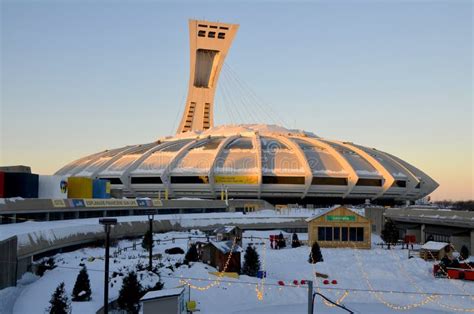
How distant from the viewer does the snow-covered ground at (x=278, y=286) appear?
21516 millimetres

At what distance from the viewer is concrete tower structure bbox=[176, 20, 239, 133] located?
9906cm

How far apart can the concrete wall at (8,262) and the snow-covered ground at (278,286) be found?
1.43ft

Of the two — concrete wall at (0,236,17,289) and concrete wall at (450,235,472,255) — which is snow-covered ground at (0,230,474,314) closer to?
concrete wall at (0,236,17,289)

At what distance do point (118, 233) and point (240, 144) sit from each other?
126 feet

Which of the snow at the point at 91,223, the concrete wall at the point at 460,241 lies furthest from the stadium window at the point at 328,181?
the concrete wall at the point at 460,241

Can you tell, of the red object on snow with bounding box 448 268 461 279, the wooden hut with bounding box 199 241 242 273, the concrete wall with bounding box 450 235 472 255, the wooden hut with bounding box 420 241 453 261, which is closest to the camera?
the wooden hut with bounding box 199 241 242 273

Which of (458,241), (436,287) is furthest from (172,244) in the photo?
(458,241)

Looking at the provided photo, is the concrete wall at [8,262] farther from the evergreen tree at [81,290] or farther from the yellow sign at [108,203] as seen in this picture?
the yellow sign at [108,203]

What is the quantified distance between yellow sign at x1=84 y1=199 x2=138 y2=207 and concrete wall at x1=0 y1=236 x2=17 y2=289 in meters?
19.3

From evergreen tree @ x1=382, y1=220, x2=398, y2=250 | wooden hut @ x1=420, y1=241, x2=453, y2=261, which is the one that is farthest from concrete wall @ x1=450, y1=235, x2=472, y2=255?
wooden hut @ x1=420, y1=241, x2=453, y2=261

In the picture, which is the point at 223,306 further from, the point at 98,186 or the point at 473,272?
the point at 98,186

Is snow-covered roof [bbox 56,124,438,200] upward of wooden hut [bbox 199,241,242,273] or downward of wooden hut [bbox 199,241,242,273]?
upward

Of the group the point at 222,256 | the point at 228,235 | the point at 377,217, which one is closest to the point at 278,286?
the point at 222,256

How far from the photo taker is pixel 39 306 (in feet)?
61.6
